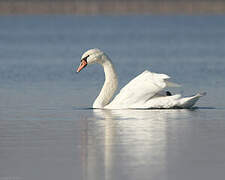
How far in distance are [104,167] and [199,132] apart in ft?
9.77

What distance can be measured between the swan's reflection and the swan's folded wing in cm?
19

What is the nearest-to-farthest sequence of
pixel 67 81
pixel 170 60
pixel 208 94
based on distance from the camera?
pixel 208 94, pixel 67 81, pixel 170 60

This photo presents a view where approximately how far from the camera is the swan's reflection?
1034 centimetres

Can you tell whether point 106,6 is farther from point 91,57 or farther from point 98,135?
point 98,135

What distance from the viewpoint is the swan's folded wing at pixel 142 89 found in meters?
15.8

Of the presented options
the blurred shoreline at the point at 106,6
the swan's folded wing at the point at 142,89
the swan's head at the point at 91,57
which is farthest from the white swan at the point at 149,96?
the blurred shoreline at the point at 106,6

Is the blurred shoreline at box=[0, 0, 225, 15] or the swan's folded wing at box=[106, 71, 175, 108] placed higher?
the blurred shoreline at box=[0, 0, 225, 15]

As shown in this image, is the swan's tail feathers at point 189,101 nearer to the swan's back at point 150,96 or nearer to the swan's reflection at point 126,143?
the swan's back at point 150,96

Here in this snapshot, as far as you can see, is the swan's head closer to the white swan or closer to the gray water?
the gray water

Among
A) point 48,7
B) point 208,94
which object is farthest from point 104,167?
point 48,7

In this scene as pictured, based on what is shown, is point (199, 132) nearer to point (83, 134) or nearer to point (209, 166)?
point (83, 134)

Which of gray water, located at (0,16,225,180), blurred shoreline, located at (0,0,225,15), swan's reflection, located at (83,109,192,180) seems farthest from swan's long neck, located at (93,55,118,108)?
blurred shoreline, located at (0,0,225,15)

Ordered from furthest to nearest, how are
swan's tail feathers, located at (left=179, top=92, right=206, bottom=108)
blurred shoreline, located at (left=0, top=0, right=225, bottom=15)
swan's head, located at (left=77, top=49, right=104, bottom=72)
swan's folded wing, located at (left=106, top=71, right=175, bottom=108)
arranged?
blurred shoreline, located at (left=0, top=0, right=225, bottom=15) → swan's head, located at (left=77, top=49, right=104, bottom=72) → swan's tail feathers, located at (left=179, top=92, right=206, bottom=108) → swan's folded wing, located at (left=106, top=71, right=175, bottom=108)

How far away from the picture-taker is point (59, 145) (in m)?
12.1
